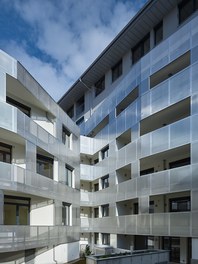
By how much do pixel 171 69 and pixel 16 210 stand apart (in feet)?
45.0

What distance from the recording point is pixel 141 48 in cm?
2873

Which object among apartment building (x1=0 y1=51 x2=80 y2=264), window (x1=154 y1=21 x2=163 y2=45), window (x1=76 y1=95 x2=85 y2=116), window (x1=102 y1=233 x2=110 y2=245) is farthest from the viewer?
window (x1=76 y1=95 x2=85 y2=116)

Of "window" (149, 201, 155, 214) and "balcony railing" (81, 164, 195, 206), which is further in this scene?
"window" (149, 201, 155, 214)

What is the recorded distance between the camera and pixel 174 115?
23812mm

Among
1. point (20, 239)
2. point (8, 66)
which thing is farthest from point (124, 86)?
point (20, 239)

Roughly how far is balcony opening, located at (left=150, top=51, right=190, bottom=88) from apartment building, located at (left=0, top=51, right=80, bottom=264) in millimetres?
7068

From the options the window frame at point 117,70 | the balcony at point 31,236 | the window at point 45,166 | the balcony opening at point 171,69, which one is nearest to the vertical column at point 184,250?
the balcony at point 31,236

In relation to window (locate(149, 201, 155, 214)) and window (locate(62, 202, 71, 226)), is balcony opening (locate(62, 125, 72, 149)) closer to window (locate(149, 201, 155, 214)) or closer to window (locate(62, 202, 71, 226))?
window (locate(62, 202, 71, 226))

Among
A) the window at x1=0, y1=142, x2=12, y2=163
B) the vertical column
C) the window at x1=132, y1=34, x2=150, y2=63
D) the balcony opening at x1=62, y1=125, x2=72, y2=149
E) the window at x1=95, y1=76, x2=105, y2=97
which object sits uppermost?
the window at x1=132, y1=34, x2=150, y2=63

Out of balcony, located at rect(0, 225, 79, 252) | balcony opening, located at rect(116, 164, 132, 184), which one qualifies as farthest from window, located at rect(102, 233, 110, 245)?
balcony, located at rect(0, 225, 79, 252)

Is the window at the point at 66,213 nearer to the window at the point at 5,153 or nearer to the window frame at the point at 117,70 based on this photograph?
the window at the point at 5,153

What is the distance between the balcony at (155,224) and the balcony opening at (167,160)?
13.0 feet

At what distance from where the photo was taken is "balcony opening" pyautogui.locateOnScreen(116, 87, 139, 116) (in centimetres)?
2770

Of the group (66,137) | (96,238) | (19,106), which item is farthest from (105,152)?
(19,106)
